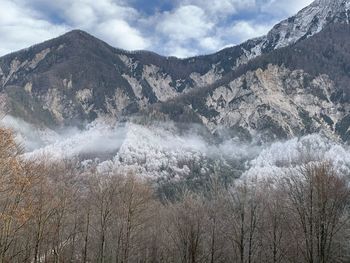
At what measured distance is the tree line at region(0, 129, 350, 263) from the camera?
33688 millimetres

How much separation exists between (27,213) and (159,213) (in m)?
57.1

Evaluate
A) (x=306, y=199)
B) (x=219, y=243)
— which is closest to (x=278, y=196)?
(x=219, y=243)

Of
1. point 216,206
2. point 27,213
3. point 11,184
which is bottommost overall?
point 27,213

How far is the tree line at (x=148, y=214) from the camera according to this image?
111ft

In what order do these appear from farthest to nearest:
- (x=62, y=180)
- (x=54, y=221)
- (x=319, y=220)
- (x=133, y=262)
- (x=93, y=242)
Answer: (x=133, y=262), (x=93, y=242), (x=62, y=180), (x=54, y=221), (x=319, y=220)

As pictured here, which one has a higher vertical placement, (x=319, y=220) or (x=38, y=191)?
(x=38, y=191)

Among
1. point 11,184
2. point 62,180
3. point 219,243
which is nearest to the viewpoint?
point 11,184

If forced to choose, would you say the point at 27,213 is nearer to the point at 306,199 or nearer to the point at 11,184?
the point at 11,184

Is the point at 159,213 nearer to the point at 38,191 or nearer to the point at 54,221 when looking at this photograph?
the point at 54,221

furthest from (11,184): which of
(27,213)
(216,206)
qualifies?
(216,206)

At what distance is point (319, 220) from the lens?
34.3 metres

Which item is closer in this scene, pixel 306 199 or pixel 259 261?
pixel 306 199

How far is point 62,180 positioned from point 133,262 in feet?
96.9

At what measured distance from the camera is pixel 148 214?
214ft
